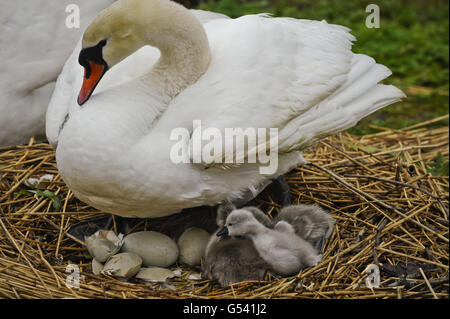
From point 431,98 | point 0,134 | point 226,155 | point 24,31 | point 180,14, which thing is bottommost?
point 431,98

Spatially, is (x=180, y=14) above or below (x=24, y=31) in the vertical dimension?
above

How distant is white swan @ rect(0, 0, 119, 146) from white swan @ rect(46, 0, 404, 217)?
27.5 inches

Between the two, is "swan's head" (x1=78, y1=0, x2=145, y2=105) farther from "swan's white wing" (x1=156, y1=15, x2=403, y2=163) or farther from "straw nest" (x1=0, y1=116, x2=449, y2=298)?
"straw nest" (x1=0, y1=116, x2=449, y2=298)

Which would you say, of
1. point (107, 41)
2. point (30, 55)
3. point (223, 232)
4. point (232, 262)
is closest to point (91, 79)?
point (107, 41)

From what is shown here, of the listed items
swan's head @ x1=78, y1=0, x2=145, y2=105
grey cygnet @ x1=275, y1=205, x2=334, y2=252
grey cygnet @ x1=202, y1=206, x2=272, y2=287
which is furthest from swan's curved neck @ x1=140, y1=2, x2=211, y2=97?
grey cygnet @ x1=275, y1=205, x2=334, y2=252

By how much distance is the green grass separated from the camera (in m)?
5.90

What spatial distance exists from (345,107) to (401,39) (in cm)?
391

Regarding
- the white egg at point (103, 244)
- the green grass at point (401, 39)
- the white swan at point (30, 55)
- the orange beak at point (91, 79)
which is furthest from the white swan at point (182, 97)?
the green grass at point (401, 39)

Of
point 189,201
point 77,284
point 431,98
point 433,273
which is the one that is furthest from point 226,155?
point 431,98

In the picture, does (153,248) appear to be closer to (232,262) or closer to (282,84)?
(232,262)

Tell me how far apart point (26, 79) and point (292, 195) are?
200 centimetres

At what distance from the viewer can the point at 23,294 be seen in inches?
119

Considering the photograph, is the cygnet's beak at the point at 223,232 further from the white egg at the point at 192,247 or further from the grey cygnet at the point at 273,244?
the white egg at the point at 192,247

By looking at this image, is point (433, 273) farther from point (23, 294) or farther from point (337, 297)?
point (23, 294)
